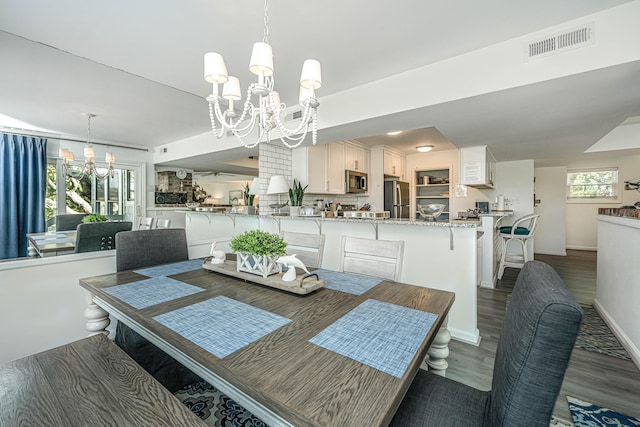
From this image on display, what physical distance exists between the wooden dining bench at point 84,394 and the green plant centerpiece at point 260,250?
67 centimetres

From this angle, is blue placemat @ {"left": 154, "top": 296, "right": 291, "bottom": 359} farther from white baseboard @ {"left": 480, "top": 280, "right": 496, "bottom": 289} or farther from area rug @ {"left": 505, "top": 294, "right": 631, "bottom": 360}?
white baseboard @ {"left": 480, "top": 280, "right": 496, "bottom": 289}

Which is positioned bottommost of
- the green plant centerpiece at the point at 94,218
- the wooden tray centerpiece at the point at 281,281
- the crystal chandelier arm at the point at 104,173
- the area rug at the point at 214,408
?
the area rug at the point at 214,408

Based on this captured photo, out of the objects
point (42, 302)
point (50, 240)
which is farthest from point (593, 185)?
point (50, 240)

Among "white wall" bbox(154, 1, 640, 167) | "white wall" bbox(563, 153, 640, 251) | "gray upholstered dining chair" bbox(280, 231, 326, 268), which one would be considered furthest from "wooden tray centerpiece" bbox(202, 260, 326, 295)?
"white wall" bbox(563, 153, 640, 251)

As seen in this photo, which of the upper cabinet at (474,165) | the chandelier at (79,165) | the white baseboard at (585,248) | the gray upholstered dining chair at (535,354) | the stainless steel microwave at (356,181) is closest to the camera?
the gray upholstered dining chair at (535,354)

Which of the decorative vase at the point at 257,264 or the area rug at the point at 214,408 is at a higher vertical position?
the decorative vase at the point at 257,264

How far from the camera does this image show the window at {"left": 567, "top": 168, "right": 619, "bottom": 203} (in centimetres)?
600

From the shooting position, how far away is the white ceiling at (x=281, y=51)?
1607 millimetres

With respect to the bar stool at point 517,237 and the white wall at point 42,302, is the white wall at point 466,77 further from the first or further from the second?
the bar stool at point 517,237

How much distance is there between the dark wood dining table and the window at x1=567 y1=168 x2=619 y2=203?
7.64m

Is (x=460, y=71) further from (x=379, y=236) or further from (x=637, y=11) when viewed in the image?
(x=379, y=236)

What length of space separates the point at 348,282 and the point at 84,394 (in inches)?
42.9

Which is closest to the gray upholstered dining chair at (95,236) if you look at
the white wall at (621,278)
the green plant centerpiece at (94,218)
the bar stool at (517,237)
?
the green plant centerpiece at (94,218)

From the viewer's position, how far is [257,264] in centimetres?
145
